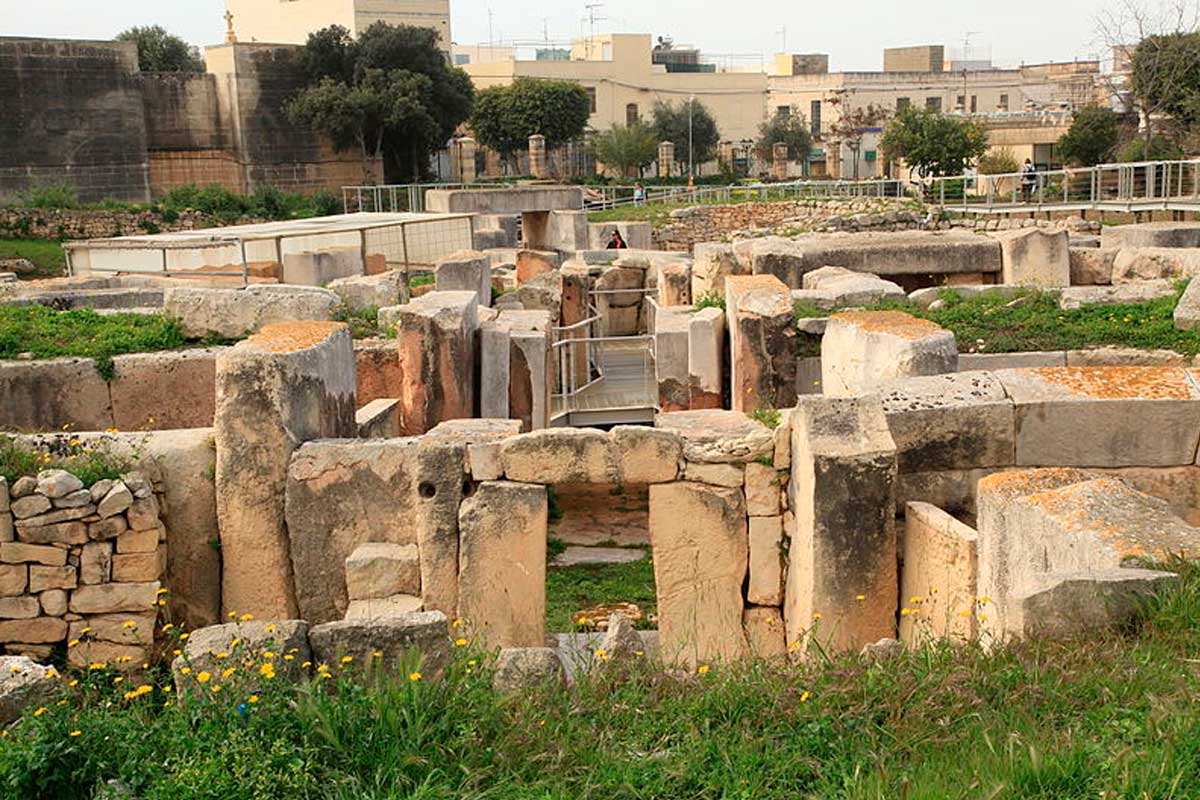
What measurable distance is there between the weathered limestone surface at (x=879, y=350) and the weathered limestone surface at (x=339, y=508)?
277cm

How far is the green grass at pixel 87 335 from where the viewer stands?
30.5ft

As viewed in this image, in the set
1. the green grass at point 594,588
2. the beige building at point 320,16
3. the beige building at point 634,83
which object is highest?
the beige building at point 320,16

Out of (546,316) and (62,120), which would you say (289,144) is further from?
(546,316)

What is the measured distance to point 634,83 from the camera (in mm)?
68188

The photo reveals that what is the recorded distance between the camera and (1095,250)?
15094mm

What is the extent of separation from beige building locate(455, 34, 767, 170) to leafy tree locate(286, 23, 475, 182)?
1875 centimetres

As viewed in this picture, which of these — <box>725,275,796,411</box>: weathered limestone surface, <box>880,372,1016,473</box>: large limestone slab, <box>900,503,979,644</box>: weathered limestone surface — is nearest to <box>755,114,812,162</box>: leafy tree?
<box>725,275,796,411</box>: weathered limestone surface

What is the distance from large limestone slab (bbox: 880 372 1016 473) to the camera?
7.10 meters

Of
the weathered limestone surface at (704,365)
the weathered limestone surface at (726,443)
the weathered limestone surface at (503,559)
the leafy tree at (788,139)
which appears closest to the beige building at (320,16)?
the leafy tree at (788,139)

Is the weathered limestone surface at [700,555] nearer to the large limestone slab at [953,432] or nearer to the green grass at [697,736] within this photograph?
the large limestone slab at [953,432]

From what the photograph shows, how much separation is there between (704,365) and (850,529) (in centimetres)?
600

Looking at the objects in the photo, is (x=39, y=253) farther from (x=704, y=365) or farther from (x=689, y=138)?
(x=689, y=138)

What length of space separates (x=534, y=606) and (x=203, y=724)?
10.6 feet

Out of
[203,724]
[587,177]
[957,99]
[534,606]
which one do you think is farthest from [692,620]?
[957,99]
